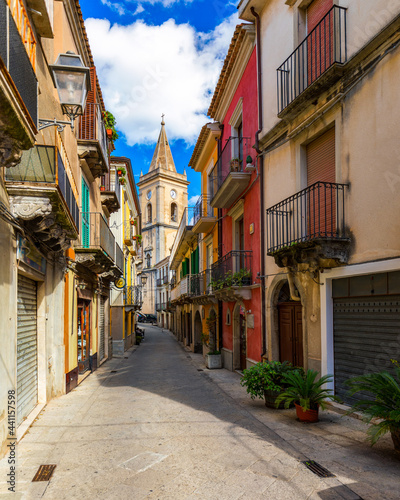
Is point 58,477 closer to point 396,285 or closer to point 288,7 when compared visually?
point 396,285

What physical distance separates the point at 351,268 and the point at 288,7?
6.30m

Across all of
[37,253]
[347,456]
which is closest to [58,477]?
[347,456]

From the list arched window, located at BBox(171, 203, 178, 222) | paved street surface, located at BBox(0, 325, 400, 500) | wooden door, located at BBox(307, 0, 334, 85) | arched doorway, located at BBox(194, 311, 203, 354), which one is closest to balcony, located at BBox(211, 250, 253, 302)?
paved street surface, located at BBox(0, 325, 400, 500)

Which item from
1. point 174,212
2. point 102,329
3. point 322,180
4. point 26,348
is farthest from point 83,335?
point 174,212

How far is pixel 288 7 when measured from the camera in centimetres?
956

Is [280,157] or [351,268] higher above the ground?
[280,157]

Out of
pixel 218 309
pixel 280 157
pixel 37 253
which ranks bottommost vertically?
pixel 218 309

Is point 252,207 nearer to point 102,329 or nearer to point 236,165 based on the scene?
point 236,165

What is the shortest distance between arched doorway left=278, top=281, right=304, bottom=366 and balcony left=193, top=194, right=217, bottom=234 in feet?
23.1

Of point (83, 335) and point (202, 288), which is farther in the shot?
point (202, 288)

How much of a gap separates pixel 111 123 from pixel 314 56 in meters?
8.80

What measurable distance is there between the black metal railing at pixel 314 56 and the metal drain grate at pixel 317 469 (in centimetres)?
614

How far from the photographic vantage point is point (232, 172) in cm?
1227

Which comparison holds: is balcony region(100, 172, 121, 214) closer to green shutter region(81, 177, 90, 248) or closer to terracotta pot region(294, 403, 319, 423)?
green shutter region(81, 177, 90, 248)
